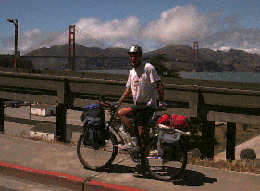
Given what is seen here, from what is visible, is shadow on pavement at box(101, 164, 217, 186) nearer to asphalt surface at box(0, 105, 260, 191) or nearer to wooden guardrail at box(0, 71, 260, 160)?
asphalt surface at box(0, 105, 260, 191)

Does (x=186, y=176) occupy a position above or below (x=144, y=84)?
below

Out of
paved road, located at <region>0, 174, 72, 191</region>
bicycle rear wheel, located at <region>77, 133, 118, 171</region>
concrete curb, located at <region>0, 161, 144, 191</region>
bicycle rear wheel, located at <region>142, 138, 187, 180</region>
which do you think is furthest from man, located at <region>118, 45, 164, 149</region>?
paved road, located at <region>0, 174, 72, 191</region>

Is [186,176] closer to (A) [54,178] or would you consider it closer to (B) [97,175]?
(B) [97,175]

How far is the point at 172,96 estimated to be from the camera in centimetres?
653

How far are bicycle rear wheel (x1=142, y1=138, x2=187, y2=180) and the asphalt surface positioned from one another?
0.14 metres

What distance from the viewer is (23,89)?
8375mm

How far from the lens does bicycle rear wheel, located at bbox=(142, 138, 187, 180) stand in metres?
4.73

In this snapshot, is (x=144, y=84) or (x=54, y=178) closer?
(x=144, y=84)

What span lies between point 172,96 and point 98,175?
2.27 meters

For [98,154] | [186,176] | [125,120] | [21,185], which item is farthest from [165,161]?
[21,185]

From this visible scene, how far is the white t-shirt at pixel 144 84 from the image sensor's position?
4930 millimetres

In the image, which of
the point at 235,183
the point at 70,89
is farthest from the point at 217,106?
the point at 70,89

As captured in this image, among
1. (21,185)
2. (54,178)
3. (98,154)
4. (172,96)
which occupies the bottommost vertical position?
(21,185)

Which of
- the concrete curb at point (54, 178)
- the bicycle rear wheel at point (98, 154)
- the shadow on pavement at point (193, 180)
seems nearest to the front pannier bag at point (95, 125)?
the bicycle rear wheel at point (98, 154)
